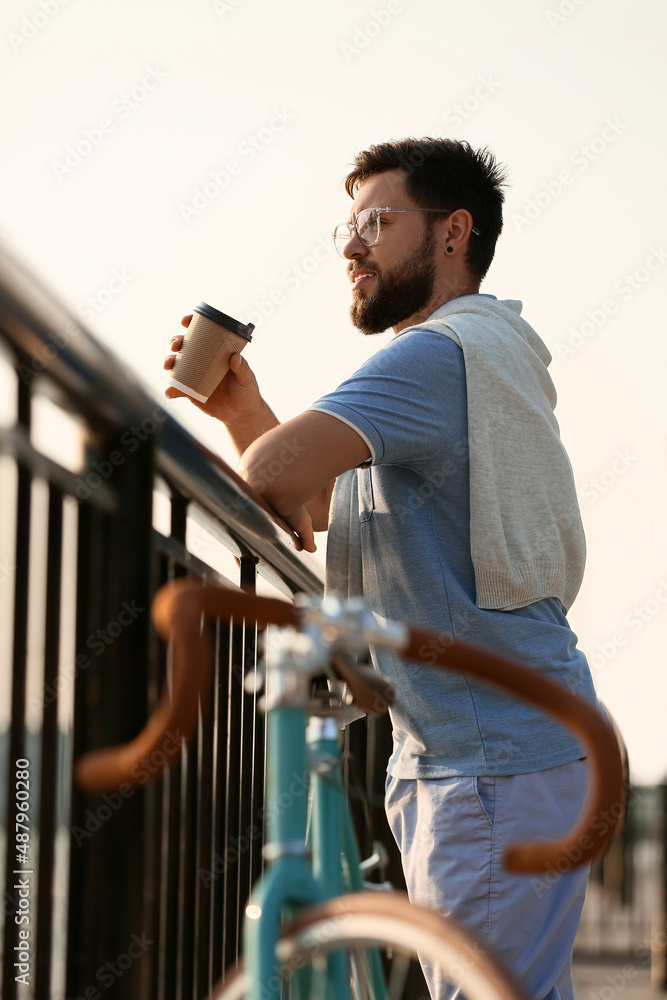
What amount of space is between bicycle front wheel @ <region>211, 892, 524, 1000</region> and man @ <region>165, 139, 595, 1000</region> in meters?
0.67

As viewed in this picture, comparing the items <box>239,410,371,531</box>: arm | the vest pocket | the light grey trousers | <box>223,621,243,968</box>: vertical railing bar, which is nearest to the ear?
the vest pocket

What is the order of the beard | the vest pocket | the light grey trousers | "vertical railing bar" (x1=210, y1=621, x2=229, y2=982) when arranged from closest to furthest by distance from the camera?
the light grey trousers
"vertical railing bar" (x1=210, y1=621, x2=229, y2=982)
the vest pocket
the beard

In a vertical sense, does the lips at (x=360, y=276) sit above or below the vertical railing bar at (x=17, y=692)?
above

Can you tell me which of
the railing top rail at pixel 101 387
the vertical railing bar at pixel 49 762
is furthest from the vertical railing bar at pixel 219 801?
the vertical railing bar at pixel 49 762

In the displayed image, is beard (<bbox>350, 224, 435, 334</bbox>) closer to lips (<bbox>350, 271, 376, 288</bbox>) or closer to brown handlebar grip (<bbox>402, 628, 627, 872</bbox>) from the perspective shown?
lips (<bbox>350, 271, 376, 288</bbox>)

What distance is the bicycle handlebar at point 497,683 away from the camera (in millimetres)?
811

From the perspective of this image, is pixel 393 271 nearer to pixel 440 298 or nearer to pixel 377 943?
pixel 440 298

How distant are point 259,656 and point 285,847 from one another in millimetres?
1575

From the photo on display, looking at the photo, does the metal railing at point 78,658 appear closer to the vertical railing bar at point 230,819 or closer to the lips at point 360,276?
the vertical railing bar at point 230,819

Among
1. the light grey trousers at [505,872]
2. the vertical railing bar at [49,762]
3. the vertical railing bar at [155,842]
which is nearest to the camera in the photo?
the vertical railing bar at [49,762]

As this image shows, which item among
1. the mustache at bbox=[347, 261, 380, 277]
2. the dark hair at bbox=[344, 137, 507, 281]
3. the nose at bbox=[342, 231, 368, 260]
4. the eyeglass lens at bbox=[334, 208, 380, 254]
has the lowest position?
the mustache at bbox=[347, 261, 380, 277]

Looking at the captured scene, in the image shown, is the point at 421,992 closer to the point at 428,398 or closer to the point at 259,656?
the point at 259,656

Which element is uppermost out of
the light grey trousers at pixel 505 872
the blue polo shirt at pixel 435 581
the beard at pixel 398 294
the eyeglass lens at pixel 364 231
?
the eyeglass lens at pixel 364 231

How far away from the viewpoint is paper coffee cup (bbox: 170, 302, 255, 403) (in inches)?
88.0
